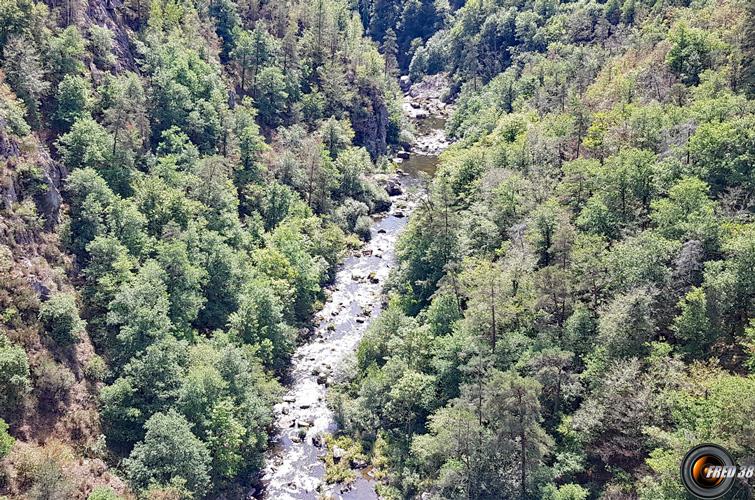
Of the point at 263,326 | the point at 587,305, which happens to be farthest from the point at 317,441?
the point at 587,305

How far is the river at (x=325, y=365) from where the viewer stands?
189 ft

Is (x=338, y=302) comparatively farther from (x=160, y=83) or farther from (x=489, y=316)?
(x=160, y=83)

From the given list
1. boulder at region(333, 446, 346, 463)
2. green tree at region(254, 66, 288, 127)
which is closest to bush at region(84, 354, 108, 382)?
boulder at region(333, 446, 346, 463)

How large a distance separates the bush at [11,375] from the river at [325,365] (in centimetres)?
2433

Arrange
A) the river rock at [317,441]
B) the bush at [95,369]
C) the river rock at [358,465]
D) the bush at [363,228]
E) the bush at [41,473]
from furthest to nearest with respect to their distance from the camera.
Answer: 1. the bush at [363,228]
2. the river rock at [317,441]
3. the river rock at [358,465]
4. the bush at [95,369]
5. the bush at [41,473]

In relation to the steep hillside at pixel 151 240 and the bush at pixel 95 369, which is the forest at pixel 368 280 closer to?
the bush at pixel 95 369

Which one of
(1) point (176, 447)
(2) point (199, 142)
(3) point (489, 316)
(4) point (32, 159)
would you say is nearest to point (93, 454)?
(1) point (176, 447)

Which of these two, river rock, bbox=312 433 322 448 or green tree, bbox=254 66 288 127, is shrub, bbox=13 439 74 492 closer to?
river rock, bbox=312 433 322 448

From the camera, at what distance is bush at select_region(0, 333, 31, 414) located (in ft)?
153

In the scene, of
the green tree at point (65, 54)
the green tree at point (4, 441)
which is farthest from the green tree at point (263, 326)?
the green tree at point (65, 54)

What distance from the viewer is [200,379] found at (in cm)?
5575

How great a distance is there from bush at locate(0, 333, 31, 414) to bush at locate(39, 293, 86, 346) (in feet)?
16.8

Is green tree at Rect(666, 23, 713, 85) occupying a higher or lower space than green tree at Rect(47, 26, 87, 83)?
lower

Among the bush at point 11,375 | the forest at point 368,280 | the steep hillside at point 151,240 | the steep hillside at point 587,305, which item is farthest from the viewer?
the steep hillside at point 151,240
